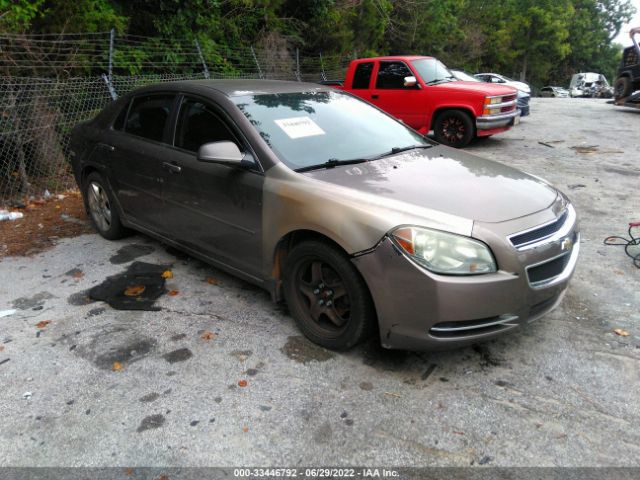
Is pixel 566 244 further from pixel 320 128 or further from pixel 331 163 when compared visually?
pixel 320 128

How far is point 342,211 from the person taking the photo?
2.97 m

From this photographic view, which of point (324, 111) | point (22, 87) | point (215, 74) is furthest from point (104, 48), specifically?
point (324, 111)

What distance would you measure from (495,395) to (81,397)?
91.8 inches

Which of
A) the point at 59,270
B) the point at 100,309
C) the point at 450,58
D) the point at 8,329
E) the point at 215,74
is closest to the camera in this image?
the point at 8,329

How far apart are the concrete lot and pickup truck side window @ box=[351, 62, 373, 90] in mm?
7236

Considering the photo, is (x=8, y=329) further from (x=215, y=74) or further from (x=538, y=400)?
(x=215, y=74)

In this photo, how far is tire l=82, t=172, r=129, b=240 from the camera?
5090 millimetres

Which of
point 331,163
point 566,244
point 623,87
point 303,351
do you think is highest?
point 623,87

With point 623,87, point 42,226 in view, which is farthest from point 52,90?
point 623,87

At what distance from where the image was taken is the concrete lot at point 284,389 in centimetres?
246

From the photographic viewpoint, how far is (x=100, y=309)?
12.8ft

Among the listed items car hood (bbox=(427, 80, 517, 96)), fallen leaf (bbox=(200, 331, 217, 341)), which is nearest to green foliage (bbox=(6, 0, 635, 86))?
car hood (bbox=(427, 80, 517, 96))

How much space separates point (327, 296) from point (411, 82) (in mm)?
7368

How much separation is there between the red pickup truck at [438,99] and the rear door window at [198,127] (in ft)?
20.9
